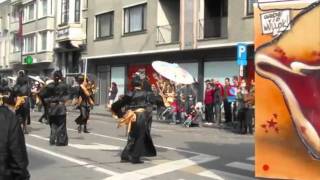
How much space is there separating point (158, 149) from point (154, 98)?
7.24 ft

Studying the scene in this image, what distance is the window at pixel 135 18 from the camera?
36.1 m

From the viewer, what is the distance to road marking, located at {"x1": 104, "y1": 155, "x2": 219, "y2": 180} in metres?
10.5

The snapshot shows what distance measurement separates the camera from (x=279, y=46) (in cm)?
827

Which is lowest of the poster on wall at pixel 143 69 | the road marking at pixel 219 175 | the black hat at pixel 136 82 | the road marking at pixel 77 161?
the road marking at pixel 219 175

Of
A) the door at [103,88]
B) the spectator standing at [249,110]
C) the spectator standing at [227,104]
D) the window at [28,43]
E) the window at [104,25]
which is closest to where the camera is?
the spectator standing at [249,110]

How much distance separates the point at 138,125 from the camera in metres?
12.0

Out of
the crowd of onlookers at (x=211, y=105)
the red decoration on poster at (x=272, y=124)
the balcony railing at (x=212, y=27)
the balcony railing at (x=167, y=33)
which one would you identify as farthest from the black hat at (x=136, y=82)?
the balcony railing at (x=167, y=33)

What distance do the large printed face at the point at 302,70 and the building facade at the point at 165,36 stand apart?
18743 millimetres

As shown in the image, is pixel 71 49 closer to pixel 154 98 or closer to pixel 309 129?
pixel 154 98

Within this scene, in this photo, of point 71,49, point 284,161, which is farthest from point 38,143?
point 71,49

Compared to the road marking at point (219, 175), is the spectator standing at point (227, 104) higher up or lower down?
higher up

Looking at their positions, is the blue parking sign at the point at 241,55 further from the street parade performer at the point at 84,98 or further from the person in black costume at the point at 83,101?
the person in black costume at the point at 83,101

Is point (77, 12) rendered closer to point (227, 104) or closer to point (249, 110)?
point (227, 104)

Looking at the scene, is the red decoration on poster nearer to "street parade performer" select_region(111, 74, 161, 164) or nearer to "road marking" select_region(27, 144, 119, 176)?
"road marking" select_region(27, 144, 119, 176)
